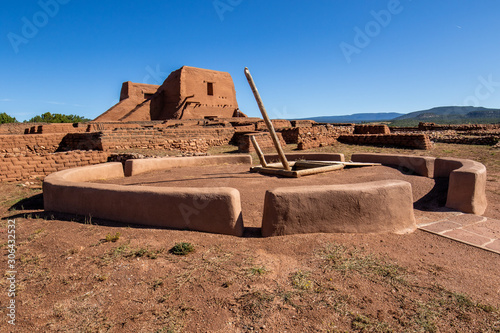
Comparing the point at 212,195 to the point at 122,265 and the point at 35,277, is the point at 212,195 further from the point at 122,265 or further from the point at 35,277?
the point at 35,277

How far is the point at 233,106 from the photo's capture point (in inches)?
1314

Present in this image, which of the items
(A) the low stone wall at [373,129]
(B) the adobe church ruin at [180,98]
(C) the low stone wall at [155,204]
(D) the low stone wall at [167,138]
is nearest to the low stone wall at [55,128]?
(D) the low stone wall at [167,138]

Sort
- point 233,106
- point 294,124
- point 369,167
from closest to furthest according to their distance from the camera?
point 369,167 → point 294,124 → point 233,106

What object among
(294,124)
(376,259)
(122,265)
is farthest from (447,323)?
(294,124)

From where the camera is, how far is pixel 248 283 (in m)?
2.48

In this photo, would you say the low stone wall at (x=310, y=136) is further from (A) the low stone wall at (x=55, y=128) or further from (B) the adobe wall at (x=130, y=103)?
(B) the adobe wall at (x=130, y=103)

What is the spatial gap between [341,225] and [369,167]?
4.13m

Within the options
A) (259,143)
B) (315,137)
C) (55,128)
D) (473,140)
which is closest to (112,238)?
(259,143)

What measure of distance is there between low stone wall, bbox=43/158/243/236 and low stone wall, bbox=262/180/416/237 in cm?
42

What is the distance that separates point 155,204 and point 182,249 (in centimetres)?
82

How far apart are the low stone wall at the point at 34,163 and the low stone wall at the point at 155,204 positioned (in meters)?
4.99

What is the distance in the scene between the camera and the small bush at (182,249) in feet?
9.61

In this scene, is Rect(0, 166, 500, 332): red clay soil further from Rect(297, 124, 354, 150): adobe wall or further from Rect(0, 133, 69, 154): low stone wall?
Rect(0, 133, 69, 154): low stone wall

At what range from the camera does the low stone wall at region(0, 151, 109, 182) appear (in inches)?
318
